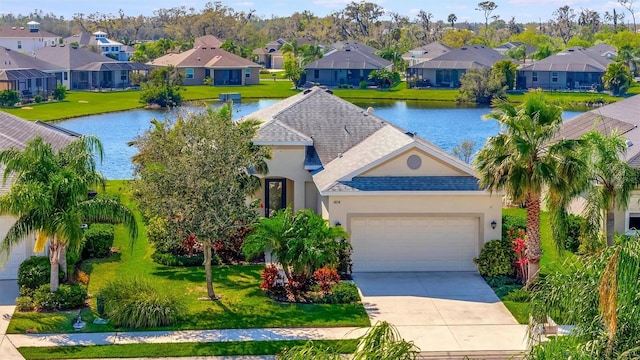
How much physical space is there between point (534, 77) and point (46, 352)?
304ft

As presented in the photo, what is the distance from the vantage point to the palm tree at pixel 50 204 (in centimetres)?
2456

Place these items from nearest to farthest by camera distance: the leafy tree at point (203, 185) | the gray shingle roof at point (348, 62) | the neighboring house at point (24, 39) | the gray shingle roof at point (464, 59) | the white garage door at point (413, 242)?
the leafy tree at point (203, 185), the white garage door at point (413, 242), the gray shingle roof at point (464, 59), the gray shingle roof at point (348, 62), the neighboring house at point (24, 39)

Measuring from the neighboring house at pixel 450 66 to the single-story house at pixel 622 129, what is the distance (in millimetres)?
68234

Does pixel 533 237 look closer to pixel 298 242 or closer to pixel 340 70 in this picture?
pixel 298 242

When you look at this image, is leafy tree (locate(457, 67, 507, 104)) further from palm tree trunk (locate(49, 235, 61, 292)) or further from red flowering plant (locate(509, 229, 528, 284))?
palm tree trunk (locate(49, 235, 61, 292))

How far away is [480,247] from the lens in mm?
29422

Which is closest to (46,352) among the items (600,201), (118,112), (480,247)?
(480,247)

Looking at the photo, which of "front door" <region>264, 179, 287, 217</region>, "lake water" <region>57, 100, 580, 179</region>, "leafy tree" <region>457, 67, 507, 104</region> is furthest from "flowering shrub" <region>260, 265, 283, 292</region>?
"leafy tree" <region>457, 67, 507, 104</region>

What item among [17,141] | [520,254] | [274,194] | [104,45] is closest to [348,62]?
[104,45]

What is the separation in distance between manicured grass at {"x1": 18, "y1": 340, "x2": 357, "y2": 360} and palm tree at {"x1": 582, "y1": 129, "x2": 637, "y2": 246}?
979cm

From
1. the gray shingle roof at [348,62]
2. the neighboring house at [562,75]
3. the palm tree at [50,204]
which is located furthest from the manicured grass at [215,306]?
the neighboring house at [562,75]

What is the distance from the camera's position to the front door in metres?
34.3

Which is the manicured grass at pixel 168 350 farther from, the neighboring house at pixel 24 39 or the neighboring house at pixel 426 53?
the neighboring house at pixel 24 39

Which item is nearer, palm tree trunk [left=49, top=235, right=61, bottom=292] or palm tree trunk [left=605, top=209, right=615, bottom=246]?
palm tree trunk [left=49, top=235, right=61, bottom=292]
